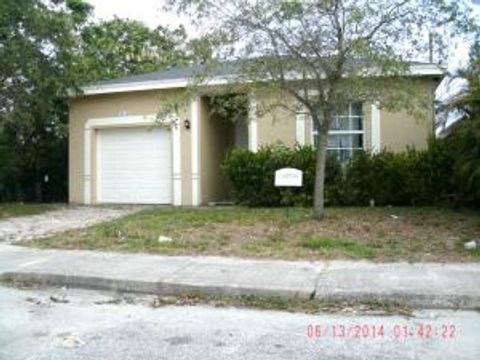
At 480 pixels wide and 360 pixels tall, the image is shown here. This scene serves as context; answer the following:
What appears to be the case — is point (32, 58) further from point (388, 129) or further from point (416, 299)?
point (416, 299)

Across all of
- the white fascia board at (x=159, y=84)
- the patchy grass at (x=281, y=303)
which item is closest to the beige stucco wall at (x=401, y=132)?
the white fascia board at (x=159, y=84)

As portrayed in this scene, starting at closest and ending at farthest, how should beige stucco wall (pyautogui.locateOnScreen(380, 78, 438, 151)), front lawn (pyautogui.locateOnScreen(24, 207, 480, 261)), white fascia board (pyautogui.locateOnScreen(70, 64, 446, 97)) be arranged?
front lawn (pyautogui.locateOnScreen(24, 207, 480, 261)) < white fascia board (pyautogui.locateOnScreen(70, 64, 446, 97)) < beige stucco wall (pyautogui.locateOnScreen(380, 78, 438, 151))

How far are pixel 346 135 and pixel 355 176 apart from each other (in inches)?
67.2

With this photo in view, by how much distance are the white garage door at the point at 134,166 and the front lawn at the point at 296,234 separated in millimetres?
4258

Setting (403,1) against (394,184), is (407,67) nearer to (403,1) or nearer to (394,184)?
(403,1)

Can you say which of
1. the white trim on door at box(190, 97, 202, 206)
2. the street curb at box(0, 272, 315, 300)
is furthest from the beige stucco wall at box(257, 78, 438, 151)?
the street curb at box(0, 272, 315, 300)

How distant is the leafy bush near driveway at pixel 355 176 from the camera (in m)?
17.0

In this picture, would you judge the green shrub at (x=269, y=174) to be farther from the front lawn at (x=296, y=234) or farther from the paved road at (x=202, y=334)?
the paved road at (x=202, y=334)

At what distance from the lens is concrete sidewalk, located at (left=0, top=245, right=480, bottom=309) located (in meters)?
8.39

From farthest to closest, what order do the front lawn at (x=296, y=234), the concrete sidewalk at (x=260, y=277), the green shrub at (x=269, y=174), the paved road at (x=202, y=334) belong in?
the green shrub at (x=269, y=174) < the front lawn at (x=296, y=234) < the concrete sidewalk at (x=260, y=277) < the paved road at (x=202, y=334)

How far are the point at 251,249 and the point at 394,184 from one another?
672 centimetres

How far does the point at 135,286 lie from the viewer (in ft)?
30.3

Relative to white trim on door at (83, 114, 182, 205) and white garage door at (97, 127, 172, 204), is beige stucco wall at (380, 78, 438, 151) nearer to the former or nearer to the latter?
white trim on door at (83, 114, 182, 205)

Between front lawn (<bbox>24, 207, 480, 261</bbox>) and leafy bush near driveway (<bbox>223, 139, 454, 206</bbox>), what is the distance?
3.74 ft
